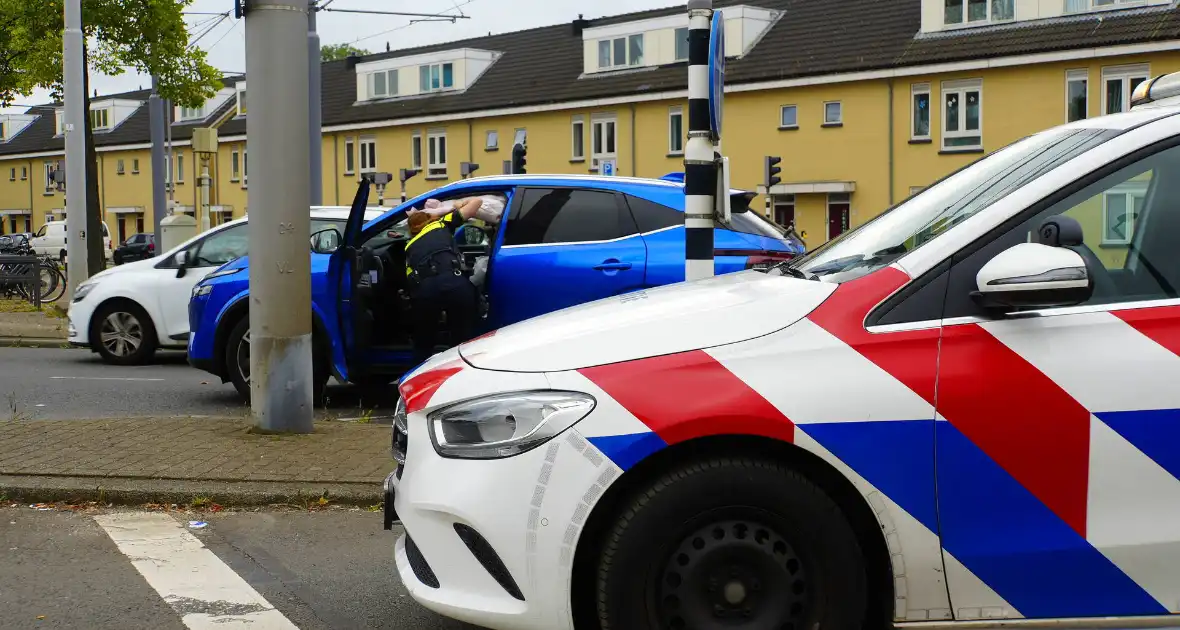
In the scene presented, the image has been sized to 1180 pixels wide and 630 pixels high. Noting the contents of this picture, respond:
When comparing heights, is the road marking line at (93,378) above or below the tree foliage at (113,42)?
below

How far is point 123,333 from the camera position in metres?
12.7

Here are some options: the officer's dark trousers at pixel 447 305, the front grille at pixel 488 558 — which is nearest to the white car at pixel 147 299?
the officer's dark trousers at pixel 447 305

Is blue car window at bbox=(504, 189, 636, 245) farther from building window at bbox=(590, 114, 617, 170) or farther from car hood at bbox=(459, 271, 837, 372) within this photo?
building window at bbox=(590, 114, 617, 170)

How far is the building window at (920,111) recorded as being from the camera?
115 ft

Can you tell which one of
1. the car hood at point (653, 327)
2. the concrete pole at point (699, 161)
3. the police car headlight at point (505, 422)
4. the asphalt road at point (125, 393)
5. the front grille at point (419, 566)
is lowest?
the asphalt road at point (125, 393)

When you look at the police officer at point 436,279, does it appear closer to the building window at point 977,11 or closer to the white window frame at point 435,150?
the building window at point 977,11

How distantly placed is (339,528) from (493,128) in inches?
→ 1642

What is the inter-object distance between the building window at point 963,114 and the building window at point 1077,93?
2262mm

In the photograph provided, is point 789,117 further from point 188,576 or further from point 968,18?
point 188,576

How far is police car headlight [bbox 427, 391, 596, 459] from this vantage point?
3312 mm

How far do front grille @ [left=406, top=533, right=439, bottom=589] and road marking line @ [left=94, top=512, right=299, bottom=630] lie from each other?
2.30ft

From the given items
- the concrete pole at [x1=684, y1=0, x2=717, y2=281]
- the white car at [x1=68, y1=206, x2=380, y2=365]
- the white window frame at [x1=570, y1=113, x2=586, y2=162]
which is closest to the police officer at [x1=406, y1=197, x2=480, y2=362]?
the concrete pole at [x1=684, y1=0, x2=717, y2=281]

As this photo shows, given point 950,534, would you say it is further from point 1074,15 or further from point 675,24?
point 675,24

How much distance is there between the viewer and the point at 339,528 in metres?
5.62
